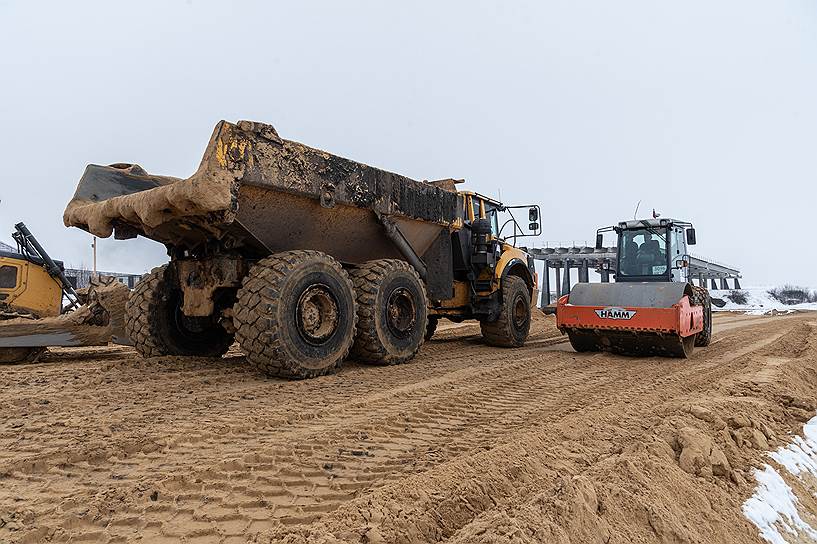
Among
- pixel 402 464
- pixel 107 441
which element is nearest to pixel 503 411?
pixel 402 464

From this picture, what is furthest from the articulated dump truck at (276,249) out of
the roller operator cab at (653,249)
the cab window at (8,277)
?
the cab window at (8,277)

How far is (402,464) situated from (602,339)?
5444 millimetres

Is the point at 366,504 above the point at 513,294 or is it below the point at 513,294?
below

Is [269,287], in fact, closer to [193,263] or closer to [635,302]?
[193,263]

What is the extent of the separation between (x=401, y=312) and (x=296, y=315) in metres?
1.71

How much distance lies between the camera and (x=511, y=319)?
8.38 metres

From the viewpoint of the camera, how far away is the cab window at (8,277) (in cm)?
840

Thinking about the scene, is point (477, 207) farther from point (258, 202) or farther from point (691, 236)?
point (258, 202)

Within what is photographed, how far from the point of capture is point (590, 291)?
7711mm

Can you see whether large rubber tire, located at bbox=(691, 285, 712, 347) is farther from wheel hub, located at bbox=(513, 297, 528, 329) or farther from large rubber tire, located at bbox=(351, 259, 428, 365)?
large rubber tire, located at bbox=(351, 259, 428, 365)

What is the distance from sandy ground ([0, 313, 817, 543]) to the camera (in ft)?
7.03

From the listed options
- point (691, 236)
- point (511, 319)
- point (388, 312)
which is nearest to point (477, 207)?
point (511, 319)

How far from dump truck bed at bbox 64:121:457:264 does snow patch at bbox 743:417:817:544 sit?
417 centimetres

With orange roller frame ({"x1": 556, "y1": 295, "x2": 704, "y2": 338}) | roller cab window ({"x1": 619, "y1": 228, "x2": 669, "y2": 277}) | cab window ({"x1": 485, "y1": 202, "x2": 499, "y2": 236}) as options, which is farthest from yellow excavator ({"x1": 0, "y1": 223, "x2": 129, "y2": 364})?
roller cab window ({"x1": 619, "y1": 228, "x2": 669, "y2": 277})
